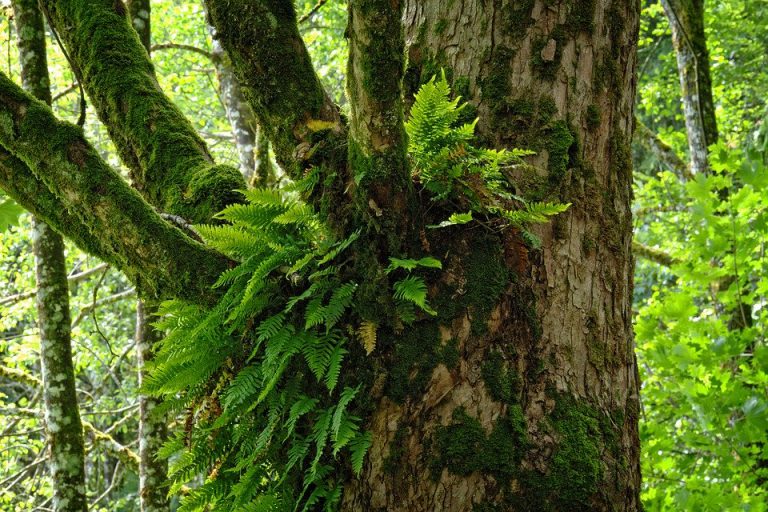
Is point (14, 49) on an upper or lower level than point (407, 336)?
upper

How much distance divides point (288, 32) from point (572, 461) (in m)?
1.59

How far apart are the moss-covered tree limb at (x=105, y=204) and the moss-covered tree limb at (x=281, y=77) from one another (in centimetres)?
48

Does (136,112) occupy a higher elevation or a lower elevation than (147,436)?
higher

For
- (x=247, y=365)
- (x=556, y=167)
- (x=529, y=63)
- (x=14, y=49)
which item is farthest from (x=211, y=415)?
(x=14, y=49)

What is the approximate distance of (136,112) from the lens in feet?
8.60

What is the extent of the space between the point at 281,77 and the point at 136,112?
0.82 metres

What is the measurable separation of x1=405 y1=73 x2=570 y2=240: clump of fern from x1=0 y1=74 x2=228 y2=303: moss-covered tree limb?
2.55ft

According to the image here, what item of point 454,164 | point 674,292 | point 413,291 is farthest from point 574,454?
point 674,292

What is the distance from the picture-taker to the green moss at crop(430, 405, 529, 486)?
1919 mm

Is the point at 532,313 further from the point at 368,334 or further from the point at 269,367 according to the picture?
the point at 269,367

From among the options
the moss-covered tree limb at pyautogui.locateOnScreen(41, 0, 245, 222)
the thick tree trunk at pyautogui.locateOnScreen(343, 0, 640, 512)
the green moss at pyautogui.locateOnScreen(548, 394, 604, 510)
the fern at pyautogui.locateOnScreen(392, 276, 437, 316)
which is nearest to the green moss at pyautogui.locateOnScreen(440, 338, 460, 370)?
the thick tree trunk at pyautogui.locateOnScreen(343, 0, 640, 512)

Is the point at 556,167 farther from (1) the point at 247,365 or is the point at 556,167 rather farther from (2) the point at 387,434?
(1) the point at 247,365

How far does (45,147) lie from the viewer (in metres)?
2.22

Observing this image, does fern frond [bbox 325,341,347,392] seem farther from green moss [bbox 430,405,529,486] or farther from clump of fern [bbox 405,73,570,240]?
clump of fern [bbox 405,73,570,240]
